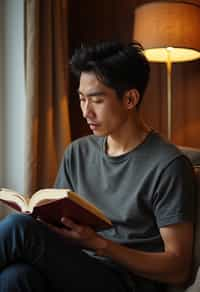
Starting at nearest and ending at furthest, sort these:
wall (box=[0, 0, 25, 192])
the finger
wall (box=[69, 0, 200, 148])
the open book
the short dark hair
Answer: the open book → the finger → the short dark hair → wall (box=[0, 0, 25, 192]) → wall (box=[69, 0, 200, 148])

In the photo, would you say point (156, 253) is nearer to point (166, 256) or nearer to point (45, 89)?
point (166, 256)

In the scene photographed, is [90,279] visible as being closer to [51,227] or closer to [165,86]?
[51,227]

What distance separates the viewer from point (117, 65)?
1.63m

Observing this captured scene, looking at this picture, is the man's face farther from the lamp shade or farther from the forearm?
the lamp shade

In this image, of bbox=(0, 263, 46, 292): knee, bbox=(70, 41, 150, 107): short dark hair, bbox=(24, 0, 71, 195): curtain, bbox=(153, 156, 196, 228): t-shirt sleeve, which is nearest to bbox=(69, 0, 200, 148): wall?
bbox=(24, 0, 71, 195): curtain

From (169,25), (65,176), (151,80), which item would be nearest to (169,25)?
(169,25)

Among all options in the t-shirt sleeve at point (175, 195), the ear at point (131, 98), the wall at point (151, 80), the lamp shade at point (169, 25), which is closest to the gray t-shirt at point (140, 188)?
the t-shirt sleeve at point (175, 195)

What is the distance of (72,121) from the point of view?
2807 millimetres

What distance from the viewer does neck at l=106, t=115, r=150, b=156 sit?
66.6 inches

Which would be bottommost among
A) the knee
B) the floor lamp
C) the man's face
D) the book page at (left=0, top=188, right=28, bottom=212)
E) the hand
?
the knee

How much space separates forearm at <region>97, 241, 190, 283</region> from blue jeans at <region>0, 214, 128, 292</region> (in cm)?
7

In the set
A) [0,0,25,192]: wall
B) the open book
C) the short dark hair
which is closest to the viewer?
the open book

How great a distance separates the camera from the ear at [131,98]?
1.67m

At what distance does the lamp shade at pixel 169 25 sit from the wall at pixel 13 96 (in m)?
0.55
